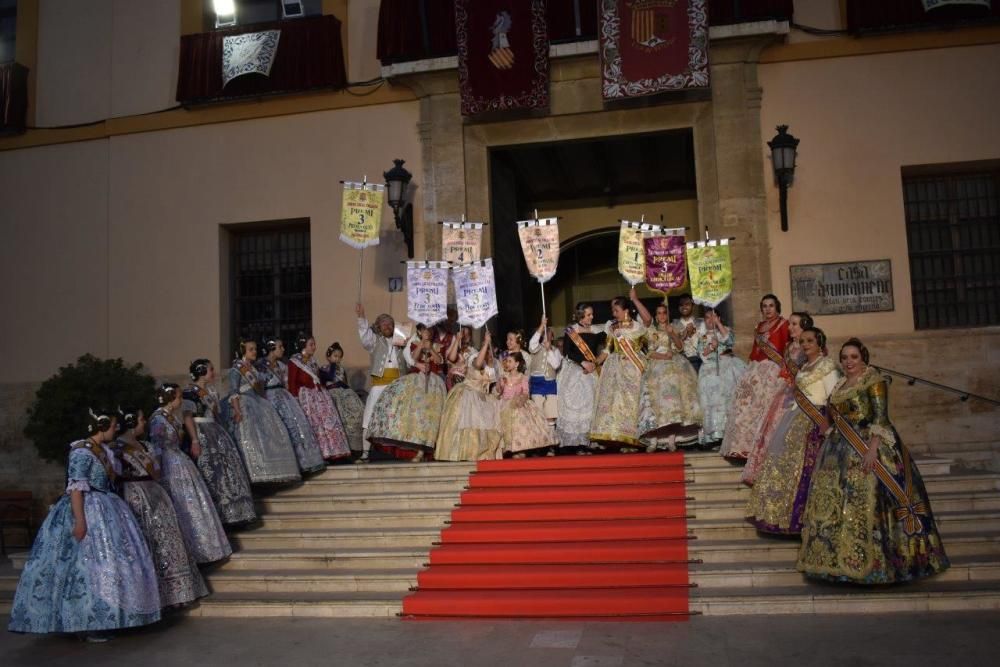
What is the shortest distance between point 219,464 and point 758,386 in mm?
4929

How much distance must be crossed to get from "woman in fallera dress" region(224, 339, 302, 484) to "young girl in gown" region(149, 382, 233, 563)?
104 centimetres

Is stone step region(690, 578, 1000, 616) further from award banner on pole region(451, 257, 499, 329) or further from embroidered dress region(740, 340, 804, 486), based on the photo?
award banner on pole region(451, 257, 499, 329)

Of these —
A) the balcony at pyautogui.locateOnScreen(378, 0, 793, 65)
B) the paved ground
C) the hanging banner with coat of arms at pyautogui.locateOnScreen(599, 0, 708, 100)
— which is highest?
the balcony at pyautogui.locateOnScreen(378, 0, 793, 65)

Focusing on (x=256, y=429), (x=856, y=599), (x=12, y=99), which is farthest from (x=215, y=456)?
(x=12, y=99)

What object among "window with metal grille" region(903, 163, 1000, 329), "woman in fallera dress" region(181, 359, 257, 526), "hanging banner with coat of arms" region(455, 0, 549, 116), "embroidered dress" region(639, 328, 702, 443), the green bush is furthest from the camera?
"hanging banner with coat of arms" region(455, 0, 549, 116)

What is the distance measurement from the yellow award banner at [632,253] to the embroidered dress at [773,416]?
2.36 m

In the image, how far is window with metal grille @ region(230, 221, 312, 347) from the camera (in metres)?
13.0

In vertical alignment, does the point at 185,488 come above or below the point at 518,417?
below

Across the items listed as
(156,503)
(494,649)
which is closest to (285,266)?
(156,503)

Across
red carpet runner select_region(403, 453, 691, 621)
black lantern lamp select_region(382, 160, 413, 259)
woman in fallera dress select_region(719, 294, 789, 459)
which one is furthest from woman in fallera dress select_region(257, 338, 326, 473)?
woman in fallera dress select_region(719, 294, 789, 459)

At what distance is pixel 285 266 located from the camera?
13.1m

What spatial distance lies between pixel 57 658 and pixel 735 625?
4642 millimetres

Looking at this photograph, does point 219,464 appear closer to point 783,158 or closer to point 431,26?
point 431,26

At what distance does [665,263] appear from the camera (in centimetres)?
1005
